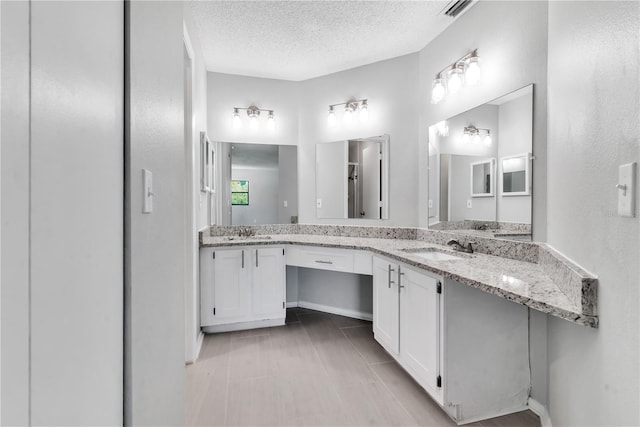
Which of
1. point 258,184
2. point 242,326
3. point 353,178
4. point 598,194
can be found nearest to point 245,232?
point 258,184

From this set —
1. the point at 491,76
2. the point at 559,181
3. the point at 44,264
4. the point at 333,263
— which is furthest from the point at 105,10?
the point at 333,263

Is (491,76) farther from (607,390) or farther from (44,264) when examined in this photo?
(44,264)

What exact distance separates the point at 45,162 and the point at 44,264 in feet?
0.45

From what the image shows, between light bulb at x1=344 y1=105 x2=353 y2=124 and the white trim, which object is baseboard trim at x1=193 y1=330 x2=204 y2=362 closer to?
the white trim

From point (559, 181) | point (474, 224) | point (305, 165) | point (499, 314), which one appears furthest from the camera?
point (305, 165)

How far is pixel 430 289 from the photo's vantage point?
5.91ft

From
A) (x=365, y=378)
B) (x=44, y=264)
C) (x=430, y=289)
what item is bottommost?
(x=365, y=378)

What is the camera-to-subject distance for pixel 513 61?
1.95m

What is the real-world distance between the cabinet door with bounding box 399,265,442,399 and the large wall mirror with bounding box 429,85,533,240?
66 centimetres

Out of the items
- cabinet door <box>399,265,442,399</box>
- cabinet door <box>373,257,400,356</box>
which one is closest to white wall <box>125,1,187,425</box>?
cabinet door <box>399,265,442,399</box>

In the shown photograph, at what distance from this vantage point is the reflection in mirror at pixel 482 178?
2.12 m

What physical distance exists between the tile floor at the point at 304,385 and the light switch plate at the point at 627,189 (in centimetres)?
144

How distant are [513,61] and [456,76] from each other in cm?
51

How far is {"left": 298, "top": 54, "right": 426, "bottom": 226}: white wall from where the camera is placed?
120 inches
